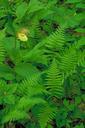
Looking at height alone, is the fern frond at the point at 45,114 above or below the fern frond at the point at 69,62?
below

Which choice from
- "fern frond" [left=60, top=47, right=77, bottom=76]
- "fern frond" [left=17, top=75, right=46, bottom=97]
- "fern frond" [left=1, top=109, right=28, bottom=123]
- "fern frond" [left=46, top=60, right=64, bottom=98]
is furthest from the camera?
"fern frond" [left=60, top=47, right=77, bottom=76]

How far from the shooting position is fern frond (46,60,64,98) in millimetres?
3009

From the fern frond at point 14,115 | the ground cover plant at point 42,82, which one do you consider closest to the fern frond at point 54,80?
the ground cover plant at point 42,82

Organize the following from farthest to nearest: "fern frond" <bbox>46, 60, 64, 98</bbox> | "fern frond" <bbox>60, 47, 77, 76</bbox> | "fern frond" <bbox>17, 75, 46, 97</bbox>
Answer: "fern frond" <bbox>60, 47, 77, 76</bbox> → "fern frond" <bbox>46, 60, 64, 98</bbox> → "fern frond" <bbox>17, 75, 46, 97</bbox>

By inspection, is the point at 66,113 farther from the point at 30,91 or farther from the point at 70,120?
the point at 30,91

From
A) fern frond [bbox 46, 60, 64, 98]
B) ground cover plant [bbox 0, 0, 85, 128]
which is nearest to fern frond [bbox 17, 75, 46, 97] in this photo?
ground cover plant [bbox 0, 0, 85, 128]

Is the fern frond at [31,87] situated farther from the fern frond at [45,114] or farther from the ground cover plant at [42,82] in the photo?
the fern frond at [45,114]

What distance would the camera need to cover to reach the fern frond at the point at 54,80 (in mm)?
3009

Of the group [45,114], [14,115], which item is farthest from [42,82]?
[14,115]

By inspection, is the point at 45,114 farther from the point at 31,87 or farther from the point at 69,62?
the point at 69,62

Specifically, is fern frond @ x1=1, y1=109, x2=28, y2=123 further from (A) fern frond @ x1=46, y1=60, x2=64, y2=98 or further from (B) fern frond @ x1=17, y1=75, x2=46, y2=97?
(A) fern frond @ x1=46, y1=60, x2=64, y2=98

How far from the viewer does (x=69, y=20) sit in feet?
12.3

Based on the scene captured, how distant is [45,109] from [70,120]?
27cm

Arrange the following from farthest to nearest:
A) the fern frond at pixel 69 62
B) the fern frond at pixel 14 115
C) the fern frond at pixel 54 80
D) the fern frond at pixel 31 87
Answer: the fern frond at pixel 69 62
the fern frond at pixel 54 80
the fern frond at pixel 31 87
the fern frond at pixel 14 115
